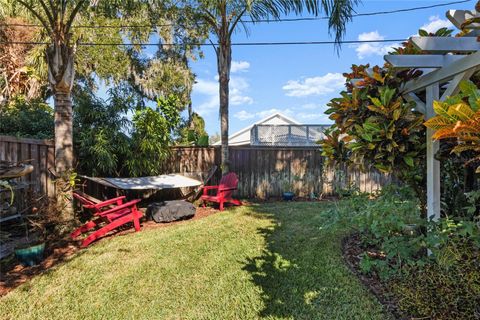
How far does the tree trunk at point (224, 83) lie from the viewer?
6434 millimetres

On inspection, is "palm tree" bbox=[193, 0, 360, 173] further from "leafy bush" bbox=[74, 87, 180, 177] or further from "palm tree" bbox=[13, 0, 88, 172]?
"palm tree" bbox=[13, 0, 88, 172]

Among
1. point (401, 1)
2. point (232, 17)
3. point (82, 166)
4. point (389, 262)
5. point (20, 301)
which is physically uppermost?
point (401, 1)

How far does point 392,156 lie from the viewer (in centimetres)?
248

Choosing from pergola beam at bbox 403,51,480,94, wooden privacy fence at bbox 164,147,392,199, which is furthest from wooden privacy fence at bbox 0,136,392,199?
pergola beam at bbox 403,51,480,94

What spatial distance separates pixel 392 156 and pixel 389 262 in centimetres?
114

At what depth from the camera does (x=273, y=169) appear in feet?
25.8

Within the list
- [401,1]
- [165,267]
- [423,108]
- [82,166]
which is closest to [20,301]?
[165,267]

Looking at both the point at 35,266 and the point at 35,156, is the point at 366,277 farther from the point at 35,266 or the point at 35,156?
the point at 35,156

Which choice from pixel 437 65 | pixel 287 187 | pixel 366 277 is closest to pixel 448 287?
pixel 366 277

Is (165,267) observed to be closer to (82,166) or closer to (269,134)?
(82,166)

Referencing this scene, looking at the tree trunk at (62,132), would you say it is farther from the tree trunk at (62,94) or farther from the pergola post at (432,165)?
the pergola post at (432,165)

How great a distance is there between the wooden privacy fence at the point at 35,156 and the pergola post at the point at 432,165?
493 centimetres

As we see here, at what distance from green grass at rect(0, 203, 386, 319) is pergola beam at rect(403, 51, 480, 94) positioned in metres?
1.62

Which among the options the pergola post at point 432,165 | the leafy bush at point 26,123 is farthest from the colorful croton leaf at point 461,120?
the leafy bush at point 26,123
